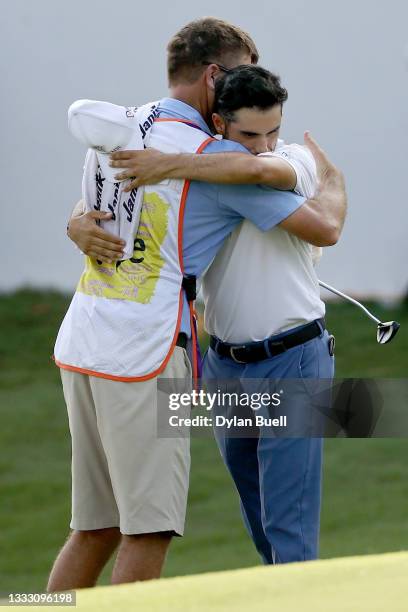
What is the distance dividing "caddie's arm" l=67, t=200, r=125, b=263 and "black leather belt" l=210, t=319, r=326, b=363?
438 mm

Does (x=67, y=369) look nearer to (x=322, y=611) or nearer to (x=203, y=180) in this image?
(x=203, y=180)

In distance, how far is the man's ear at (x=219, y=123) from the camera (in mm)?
2996

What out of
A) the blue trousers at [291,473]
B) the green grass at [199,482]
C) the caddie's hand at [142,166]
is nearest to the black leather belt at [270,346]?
the blue trousers at [291,473]

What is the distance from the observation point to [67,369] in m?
2.94

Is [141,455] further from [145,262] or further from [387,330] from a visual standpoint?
[387,330]

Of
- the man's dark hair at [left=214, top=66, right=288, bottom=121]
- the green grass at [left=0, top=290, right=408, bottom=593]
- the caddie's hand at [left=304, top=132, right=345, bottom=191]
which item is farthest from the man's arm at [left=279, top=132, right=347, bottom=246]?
the green grass at [left=0, top=290, right=408, bottom=593]

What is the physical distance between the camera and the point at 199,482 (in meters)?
6.48

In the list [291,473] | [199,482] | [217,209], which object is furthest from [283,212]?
[199,482]

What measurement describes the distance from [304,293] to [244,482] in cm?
59

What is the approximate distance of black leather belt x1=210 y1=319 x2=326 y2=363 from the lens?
306 cm

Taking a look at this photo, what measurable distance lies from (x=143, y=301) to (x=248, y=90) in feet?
1.95

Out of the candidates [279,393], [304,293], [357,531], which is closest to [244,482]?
[279,393]

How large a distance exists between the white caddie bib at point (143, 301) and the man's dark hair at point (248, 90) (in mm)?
114

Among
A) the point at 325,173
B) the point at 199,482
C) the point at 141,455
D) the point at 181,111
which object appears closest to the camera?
the point at 141,455
